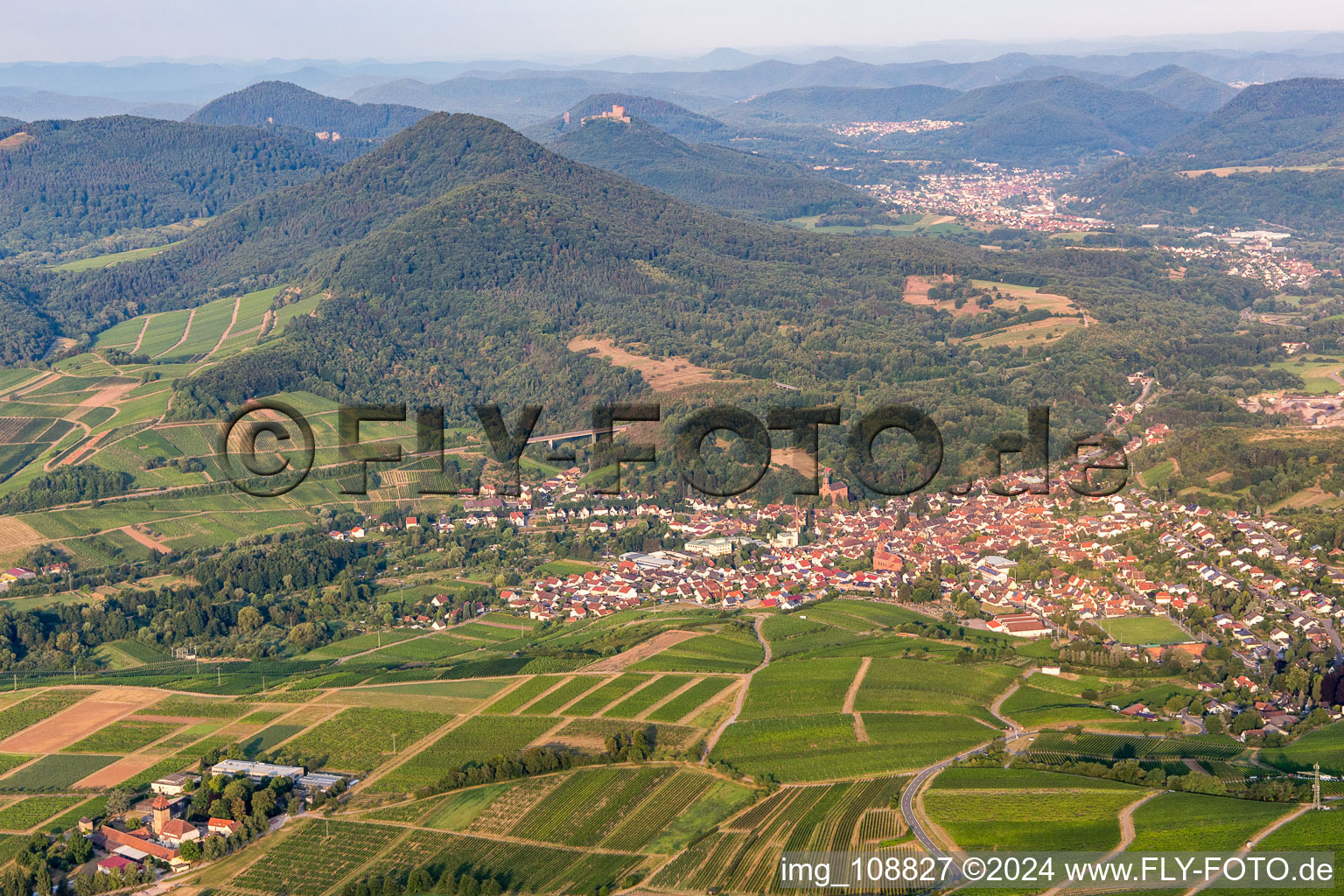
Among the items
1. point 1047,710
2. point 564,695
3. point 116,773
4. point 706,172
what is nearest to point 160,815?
point 116,773

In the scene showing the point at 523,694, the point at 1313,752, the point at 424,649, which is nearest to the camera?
the point at 1313,752

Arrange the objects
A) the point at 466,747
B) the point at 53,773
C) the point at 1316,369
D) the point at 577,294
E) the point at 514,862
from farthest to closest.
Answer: the point at 577,294 → the point at 1316,369 → the point at 466,747 → the point at 53,773 → the point at 514,862

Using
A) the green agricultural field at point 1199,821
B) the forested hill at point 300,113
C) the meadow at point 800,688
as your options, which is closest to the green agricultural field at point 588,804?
the meadow at point 800,688

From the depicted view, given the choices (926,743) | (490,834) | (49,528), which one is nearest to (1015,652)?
Result: (926,743)

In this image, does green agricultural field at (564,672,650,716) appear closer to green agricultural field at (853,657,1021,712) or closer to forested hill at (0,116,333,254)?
green agricultural field at (853,657,1021,712)

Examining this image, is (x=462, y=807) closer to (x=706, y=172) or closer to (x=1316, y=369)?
(x=1316, y=369)

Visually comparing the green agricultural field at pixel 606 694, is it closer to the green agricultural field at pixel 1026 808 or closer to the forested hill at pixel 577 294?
the green agricultural field at pixel 1026 808

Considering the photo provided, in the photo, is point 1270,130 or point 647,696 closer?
point 647,696

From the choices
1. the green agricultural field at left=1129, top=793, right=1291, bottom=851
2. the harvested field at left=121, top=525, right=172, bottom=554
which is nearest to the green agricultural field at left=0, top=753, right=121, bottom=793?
the harvested field at left=121, top=525, right=172, bottom=554
